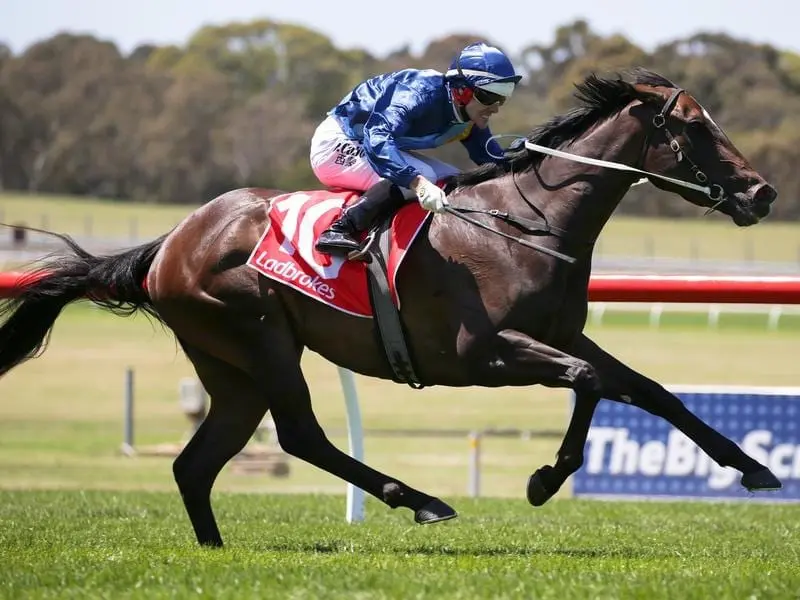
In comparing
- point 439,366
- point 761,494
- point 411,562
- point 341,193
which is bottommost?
point 761,494

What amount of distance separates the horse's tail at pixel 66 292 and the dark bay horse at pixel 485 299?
0.65 ft

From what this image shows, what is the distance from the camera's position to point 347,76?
74.5 m

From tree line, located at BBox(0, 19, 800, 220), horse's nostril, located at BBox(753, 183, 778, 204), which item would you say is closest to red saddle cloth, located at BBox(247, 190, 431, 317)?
horse's nostril, located at BBox(753, 183, 778, 204)

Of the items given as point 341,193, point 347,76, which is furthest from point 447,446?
point 347,76

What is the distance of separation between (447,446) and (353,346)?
11445mm

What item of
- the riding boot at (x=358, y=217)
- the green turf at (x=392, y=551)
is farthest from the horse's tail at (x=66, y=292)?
the riding boot at (x=358, y=217)

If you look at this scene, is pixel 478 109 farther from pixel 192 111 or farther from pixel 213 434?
pixel 192 111

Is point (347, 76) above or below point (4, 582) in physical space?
below

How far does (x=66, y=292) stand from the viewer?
654 cm

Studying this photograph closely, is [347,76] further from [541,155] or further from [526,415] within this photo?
[541,155]

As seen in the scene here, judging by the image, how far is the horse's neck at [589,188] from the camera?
5.66 m

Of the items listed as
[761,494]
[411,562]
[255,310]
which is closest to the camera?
[411,562]

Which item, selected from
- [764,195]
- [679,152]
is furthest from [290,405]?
[764,195]

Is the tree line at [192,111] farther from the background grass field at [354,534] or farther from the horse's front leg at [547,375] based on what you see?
the horse's front leg at [547,375]
